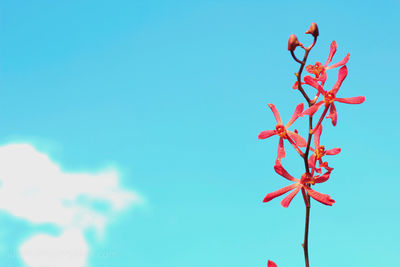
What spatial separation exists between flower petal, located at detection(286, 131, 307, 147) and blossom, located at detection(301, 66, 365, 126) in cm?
11

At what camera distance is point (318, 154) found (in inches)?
72.8

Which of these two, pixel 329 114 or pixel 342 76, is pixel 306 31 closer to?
pixel 342 76

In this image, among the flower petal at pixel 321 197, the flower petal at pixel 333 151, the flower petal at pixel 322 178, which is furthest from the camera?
the flower petal at pixel 333 151

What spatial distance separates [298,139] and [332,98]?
227 mm

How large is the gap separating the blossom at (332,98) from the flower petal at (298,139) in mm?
107

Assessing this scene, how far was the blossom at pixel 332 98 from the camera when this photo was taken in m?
1.77

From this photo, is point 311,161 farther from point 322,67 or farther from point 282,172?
point 322,67

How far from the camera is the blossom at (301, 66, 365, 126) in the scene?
1.77 m

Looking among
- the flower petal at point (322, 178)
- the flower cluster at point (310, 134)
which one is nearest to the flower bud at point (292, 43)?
the flower cluster at point (310, 134)

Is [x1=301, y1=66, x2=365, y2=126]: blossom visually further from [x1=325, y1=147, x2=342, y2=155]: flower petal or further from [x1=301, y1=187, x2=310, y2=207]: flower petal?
[x1=301, y1=187, x2=310, y2=207]: flower petal

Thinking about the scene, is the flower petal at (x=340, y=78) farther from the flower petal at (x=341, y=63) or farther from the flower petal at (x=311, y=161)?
the flower petal at (x=311, y=161)

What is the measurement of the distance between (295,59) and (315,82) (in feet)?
0.52

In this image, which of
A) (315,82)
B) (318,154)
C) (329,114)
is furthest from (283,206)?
(315,82)

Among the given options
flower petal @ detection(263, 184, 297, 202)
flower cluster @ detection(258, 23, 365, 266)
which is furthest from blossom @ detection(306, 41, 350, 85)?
flower petal @ detection(263, 184, 297, 202)
